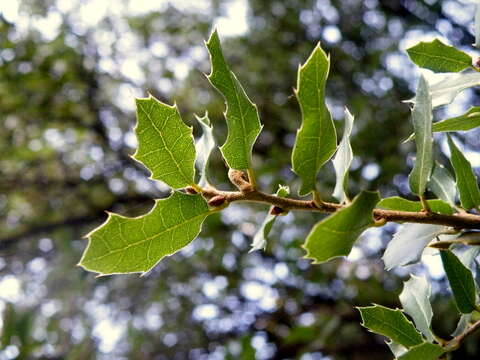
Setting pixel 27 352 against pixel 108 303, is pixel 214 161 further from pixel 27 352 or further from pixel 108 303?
pixel 27 352

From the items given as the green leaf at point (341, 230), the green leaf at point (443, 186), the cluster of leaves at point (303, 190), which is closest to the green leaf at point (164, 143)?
the cluster of leaves at point (303, 190)

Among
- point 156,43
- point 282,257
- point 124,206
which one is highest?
point 156,43

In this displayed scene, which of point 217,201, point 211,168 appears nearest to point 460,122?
point 217,201

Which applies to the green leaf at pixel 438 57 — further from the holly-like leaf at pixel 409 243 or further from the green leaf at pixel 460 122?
the holly-like leaf at pixel 409 243

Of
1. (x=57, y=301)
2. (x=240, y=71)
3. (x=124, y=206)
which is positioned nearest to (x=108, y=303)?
(x=57, y=301)

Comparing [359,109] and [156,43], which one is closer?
[359,109]

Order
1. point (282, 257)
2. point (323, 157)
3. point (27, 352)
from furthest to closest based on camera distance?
point (282, 257)
point (27, 352)
point (323, 157)
